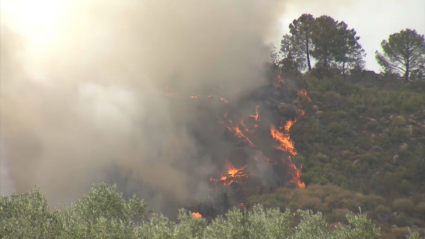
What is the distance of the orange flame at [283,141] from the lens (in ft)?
212

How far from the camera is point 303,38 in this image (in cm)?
8412

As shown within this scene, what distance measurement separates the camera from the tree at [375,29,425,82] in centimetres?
8206

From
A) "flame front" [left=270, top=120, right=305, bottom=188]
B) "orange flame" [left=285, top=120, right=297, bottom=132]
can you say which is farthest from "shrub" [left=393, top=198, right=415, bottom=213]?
"orange flame" [left=285, top=120, right=297, bottom=132]

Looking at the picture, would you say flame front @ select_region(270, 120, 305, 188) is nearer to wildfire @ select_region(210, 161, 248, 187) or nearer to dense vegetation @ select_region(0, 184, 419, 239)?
wildfire @ select_region(210, 161, 248, 187)

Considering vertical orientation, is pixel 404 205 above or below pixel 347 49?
below

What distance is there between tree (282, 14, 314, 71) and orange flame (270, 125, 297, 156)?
2222 centimetres

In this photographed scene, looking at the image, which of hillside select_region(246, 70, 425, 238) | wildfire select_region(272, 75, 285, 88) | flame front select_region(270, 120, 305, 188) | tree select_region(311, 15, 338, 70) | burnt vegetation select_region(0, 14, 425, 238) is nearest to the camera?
burnt vegetation select_region(0, 14, 425, 238)

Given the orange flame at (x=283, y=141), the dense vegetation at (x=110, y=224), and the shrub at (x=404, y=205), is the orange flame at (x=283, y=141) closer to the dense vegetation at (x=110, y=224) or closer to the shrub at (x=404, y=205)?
the shrub at (x=404, y=205)

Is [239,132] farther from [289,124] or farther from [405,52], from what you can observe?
[405,52]

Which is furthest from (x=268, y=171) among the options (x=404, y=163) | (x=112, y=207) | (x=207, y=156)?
(x=112, y=207)

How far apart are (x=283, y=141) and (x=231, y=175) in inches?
445

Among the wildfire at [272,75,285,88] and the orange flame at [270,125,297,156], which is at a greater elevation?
the wildfire at [272,75,285,88]

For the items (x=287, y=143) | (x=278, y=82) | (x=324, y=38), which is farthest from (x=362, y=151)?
(x=324, y=38)

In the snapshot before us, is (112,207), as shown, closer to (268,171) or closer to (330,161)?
(268,171)
